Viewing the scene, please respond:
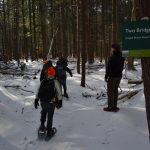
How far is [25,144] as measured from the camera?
33.2 ft

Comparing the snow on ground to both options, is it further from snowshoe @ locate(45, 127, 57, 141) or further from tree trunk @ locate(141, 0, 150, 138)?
tree trunk @ locate(141, 0, 150, 138)

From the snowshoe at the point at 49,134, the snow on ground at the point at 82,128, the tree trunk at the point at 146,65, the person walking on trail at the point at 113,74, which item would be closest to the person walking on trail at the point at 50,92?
the snowshoe at the point at 49,134

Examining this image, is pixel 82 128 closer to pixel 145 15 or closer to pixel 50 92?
pixel 50 92

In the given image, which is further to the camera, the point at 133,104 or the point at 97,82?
the point at 97,82

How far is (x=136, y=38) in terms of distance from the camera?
20.8ft

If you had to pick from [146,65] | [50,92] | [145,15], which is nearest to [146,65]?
[146,65]

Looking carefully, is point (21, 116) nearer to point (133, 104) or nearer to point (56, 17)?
point (133, 104)

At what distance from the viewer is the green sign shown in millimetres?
6277

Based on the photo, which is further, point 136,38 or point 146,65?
point 146,65

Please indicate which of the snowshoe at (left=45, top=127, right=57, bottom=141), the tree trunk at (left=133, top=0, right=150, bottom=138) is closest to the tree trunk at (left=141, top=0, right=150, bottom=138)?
the tree trunk at (left=133, top=0, right=150, bottom=138)

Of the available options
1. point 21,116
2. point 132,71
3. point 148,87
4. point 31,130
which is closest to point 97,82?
point 132,71

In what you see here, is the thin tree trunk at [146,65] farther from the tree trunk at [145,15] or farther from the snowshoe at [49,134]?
the snowshoe at [49,134]

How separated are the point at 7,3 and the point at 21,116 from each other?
3953 cm

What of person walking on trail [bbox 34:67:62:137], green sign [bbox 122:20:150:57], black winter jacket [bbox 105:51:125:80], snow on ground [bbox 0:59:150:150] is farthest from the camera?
black winter jacket [bbox 105:51:125:80]
